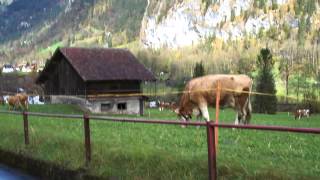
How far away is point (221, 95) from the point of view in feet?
76.3

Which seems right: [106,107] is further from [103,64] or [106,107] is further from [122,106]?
[103,64]

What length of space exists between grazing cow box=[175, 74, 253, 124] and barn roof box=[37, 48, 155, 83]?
40.2 meters

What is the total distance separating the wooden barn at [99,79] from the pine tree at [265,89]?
23.9m

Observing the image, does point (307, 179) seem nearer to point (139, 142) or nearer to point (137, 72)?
point (139, 142)

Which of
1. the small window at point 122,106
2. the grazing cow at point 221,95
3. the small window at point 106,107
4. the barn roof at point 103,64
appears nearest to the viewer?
the grazing cow at point 221,95

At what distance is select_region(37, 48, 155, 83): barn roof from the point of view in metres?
65.0

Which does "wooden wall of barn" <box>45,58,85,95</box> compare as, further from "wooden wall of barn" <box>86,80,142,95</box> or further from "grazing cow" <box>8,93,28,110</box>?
"grazing cow" <box>8,93,28,110</box>

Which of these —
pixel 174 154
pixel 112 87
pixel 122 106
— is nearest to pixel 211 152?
pixel 174 154

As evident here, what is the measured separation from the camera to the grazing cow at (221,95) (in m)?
23.1

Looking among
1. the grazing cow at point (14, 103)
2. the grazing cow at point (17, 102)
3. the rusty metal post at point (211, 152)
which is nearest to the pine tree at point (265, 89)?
the grazing cow at point (17, 102)

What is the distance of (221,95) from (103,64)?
44.9 m

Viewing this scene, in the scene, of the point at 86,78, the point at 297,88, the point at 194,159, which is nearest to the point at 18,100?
the point at 86,78

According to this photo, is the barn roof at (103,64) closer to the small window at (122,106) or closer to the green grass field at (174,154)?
the small window at (122,106)

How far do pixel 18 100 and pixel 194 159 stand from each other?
43072mm
